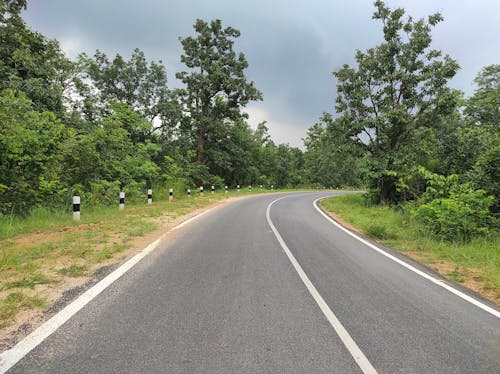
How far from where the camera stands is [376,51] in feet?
65.3

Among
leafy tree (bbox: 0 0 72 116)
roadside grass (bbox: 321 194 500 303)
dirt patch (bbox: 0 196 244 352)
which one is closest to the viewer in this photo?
dirt patch (bbox: 0 196 244 352)

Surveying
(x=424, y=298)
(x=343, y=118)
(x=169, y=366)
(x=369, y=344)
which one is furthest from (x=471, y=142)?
(x=169, y=366)

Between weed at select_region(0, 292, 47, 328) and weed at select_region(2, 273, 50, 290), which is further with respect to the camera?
weed at select_region(2, 273, 50, 290)

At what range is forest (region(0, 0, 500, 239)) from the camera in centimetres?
1020

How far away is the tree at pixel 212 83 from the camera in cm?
3178

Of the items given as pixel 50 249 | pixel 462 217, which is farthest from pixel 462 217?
pixel 50 249

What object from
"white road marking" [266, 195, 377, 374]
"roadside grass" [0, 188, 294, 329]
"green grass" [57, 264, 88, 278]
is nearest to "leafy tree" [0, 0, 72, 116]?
"roadside grass" [0, 188, 294, 329]

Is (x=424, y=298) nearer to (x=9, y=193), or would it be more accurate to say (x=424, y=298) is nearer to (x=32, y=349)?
(x=32, y=349)

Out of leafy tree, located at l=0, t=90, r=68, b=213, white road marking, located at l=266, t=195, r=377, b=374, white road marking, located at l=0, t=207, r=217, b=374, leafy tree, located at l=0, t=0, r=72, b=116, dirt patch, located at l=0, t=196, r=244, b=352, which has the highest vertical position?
leafy tree, located at l=0, t=0, r=72, b=116

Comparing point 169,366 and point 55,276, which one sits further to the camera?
point 55,276

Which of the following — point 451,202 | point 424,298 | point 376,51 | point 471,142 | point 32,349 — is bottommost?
point 424,298

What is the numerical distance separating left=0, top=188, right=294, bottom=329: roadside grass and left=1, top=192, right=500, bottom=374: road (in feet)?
2.45

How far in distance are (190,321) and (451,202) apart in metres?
9.16

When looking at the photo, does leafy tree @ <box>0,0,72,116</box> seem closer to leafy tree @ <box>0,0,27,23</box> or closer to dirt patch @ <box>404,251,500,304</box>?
leafy tree @ <box>0,0,27,23</box>
